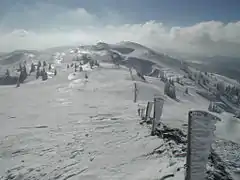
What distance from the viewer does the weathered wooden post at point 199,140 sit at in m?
5.91

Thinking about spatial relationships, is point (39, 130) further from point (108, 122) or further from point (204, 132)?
point (204, 132)

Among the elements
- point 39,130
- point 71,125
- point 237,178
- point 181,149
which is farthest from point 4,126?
point 237,178

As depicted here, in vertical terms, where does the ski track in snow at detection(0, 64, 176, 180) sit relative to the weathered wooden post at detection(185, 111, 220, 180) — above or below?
below

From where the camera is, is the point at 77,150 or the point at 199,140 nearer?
the point at 199,140

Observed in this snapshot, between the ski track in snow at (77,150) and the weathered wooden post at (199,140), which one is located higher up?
the weathered wooden post at (199,140)

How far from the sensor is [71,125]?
71.0 ft

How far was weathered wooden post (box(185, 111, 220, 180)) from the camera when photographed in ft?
19.4

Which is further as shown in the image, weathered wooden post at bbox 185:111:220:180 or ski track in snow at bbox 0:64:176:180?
ski track in snow at bbox 0:64:176:180

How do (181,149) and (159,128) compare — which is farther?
(159,128)

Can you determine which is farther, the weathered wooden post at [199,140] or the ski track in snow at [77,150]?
the ski track in snow at [77,150]

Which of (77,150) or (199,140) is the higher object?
(199,140)

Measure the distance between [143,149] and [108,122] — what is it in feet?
29.5

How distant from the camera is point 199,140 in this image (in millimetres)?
6031

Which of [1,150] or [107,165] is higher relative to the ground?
[107,165]
